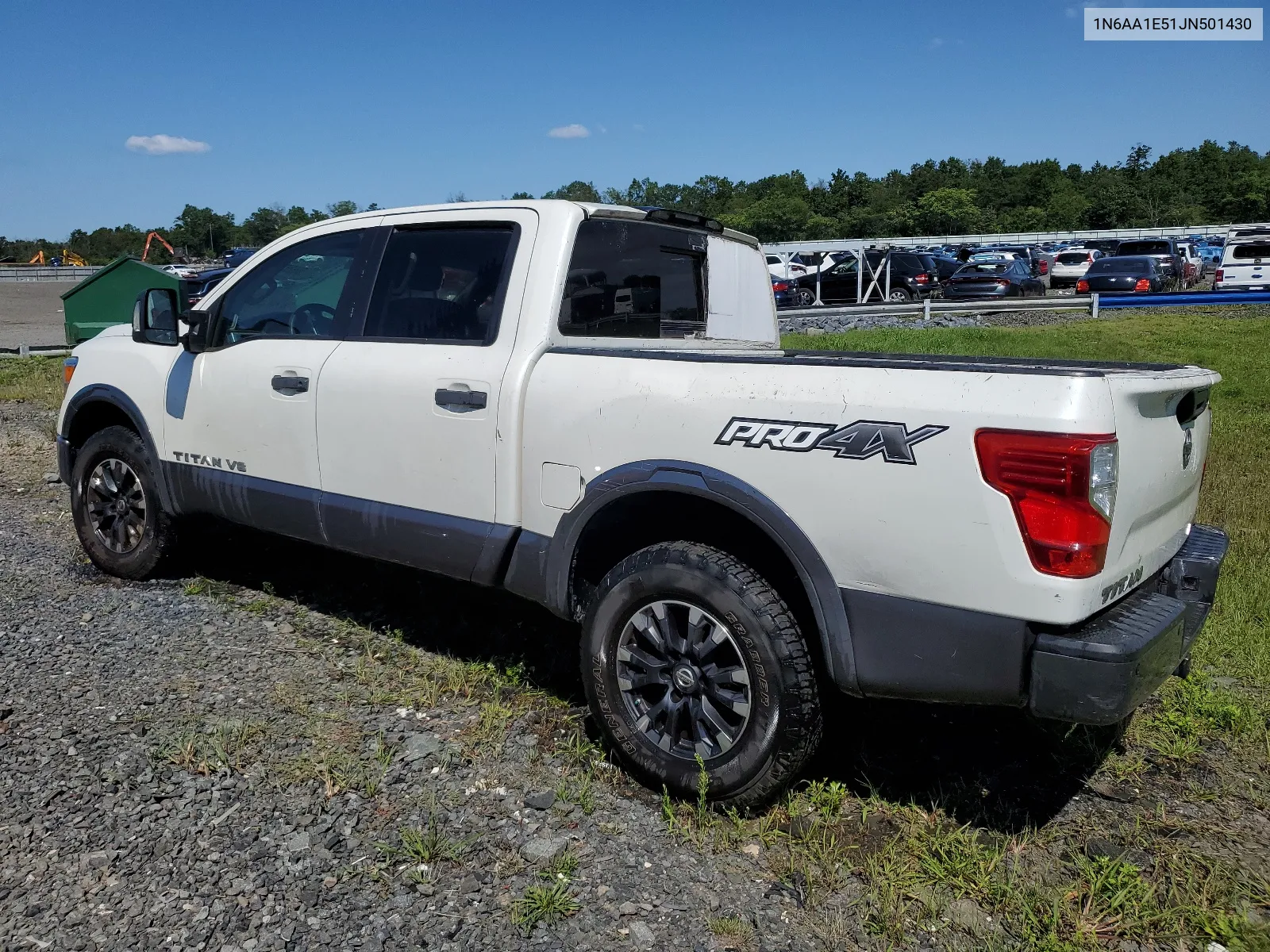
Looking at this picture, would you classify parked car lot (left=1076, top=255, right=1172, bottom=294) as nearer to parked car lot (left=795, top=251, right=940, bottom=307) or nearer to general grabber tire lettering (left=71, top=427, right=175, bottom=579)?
parked car lot (left=795, top=251, right=940, bottom=307)

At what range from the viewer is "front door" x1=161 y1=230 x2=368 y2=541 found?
457 centimetres

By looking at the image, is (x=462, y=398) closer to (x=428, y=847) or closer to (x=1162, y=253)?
(x=428, y=847)

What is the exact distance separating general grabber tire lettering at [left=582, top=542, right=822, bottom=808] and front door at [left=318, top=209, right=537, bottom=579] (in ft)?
2.17

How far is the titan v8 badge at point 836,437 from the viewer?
9.48 feet

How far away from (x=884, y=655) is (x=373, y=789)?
68.9 inches

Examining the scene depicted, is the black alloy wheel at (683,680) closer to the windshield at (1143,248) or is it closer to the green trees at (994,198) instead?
the windshield at (1143,248)

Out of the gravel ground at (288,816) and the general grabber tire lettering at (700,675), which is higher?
the general grabber tire lettering at (700,675)

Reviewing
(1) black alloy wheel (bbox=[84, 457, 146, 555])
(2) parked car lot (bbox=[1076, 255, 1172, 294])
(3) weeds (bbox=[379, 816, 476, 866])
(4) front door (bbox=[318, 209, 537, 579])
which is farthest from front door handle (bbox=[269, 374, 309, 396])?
(2) parked car lot (bbox=[1076, 255, 1172, 294])

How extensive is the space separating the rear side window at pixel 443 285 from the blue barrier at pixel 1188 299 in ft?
66.7

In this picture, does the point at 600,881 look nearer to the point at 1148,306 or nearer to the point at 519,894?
the point at 519,894

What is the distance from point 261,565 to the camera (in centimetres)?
611

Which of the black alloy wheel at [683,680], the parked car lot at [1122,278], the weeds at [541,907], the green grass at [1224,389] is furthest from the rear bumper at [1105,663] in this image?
the parked car lot at [1122,278]

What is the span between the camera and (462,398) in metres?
3.93

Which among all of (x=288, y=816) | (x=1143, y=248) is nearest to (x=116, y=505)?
(x=288, y=816)
